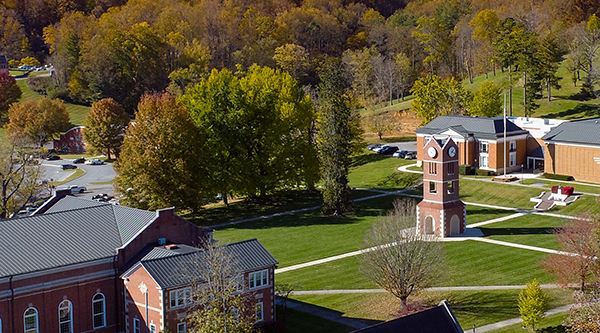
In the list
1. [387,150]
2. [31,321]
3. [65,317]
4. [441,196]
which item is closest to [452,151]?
[441,196]

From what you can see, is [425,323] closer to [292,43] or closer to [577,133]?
[577,133]

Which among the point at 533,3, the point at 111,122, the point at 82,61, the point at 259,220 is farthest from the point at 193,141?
the point at 533,3

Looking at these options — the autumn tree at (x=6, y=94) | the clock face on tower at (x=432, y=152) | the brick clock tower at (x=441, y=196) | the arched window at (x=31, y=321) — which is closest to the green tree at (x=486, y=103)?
the brick clock tower at (x=441, y=196)

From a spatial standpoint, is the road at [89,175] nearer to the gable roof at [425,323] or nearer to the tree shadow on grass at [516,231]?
the tree shadow on grass at [516,231]

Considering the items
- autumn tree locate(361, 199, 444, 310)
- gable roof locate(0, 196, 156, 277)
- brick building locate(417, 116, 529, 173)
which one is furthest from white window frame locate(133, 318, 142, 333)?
brick building locate(417, 116, 529, 173)

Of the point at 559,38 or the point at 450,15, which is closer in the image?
the point at 559,38

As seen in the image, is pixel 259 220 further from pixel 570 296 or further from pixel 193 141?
pixel 570 296
